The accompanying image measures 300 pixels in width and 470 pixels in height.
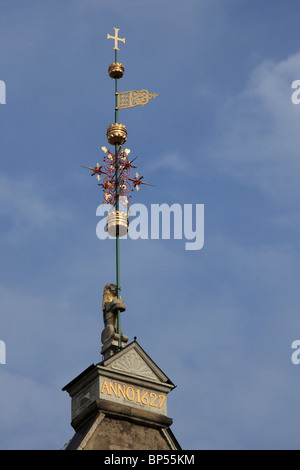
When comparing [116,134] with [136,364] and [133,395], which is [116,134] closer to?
[136,364]

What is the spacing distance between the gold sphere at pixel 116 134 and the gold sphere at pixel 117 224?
217 inches

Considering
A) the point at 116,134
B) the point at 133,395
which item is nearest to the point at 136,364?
A: the point at 133,395

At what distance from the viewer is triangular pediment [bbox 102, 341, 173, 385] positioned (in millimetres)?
67562

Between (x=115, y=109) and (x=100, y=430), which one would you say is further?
(x=115, y=109)

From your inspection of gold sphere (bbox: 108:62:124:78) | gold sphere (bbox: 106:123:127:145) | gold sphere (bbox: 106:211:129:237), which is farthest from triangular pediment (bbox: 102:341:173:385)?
gold sphere (bbox: 108:62:124:78)

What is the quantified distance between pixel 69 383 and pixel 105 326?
437 centimetres

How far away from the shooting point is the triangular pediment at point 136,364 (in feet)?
222

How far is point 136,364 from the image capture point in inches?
2692

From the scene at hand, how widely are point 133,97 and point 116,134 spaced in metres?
2.80

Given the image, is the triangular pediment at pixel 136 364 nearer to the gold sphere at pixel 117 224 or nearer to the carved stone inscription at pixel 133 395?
the carved stone inscription at pixel 133 395

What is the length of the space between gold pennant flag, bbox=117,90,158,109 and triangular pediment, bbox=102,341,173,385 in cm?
1684
